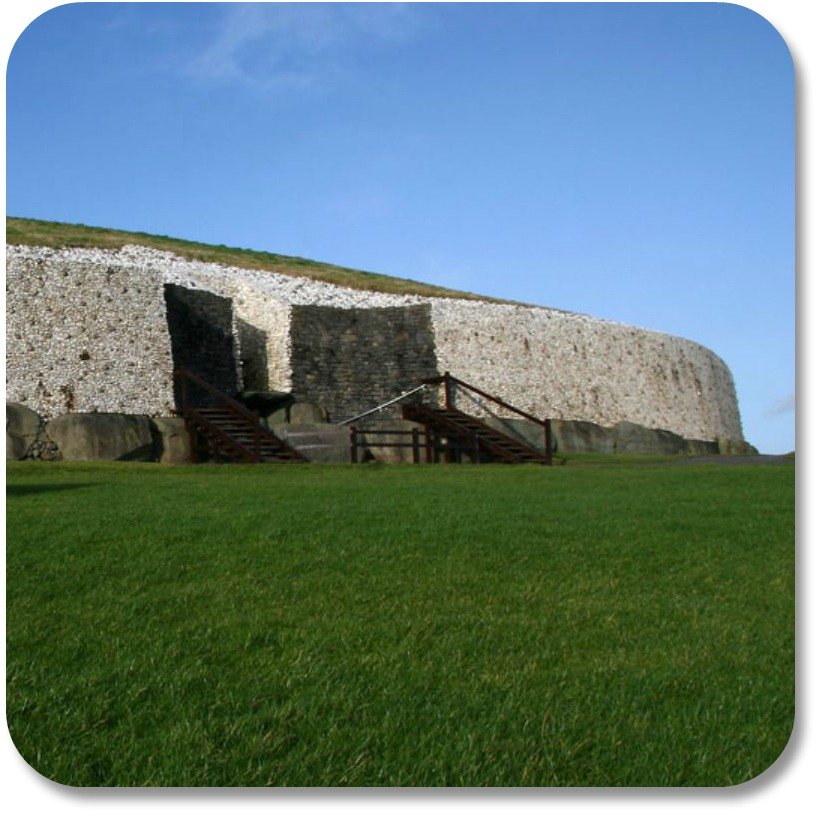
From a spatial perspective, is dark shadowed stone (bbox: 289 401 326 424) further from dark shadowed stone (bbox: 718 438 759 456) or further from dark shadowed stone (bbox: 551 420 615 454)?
dark shadowed stone (bbox: 718 438 759 456)

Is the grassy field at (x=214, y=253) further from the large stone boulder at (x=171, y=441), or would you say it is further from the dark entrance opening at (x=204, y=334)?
the large stone boulder at (x=171, y=441)

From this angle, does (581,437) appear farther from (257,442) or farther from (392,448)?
(257,442)

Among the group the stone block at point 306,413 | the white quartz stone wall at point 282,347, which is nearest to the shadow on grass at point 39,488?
the white quartz stone wall at point 282,347

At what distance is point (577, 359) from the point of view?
33.9 metres

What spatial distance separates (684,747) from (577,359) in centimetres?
3033

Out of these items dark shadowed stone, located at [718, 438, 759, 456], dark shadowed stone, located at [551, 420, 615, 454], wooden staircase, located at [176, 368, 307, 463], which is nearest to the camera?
wooden staircase, located at [176, 368, 307, 463]

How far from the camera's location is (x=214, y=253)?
42.3 metres

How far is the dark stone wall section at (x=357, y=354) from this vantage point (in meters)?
29.6

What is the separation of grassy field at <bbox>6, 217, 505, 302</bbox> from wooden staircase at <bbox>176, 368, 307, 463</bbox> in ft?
43.8

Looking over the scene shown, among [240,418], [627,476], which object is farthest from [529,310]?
[627,476]

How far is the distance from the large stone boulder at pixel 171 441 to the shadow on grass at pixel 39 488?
8041 millimetres

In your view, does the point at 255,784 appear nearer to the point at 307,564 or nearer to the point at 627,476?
the point at 307,564

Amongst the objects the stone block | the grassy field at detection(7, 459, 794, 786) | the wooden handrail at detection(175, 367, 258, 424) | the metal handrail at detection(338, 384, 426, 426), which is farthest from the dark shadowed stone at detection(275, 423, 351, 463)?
the grassy field at detection(7, 459, 794, 786)

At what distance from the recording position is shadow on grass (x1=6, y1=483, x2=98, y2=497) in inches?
550
